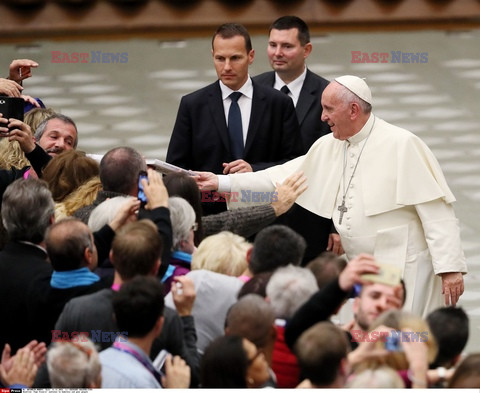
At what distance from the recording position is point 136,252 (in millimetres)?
4660

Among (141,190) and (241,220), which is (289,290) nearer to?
(141,190)

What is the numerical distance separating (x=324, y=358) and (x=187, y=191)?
1.57 metres

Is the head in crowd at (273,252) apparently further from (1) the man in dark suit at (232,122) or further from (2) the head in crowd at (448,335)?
(1) the man in dark suit at (232,122)

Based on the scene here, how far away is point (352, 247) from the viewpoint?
619 cm

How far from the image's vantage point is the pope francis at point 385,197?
606 centimetres

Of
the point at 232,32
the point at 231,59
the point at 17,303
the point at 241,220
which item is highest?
the point at 232,32

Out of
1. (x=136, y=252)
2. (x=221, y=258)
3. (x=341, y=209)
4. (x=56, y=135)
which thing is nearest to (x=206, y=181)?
(x=341, y=209)

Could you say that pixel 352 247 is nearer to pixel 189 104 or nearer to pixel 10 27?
pixel 189 104

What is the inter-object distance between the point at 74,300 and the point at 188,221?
760 millimetres

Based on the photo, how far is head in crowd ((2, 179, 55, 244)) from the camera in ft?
16.6

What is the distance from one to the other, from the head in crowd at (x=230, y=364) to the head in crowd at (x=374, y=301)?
54 centimetres

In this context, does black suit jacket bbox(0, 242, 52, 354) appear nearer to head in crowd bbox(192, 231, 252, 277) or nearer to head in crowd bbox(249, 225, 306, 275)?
head in crowd bbox(192, 231, 252, 277)

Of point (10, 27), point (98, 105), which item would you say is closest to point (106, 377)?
point (98, 105)

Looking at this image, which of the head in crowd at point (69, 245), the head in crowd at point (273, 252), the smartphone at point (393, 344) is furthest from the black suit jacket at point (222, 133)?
the smartphone at point (393, 344)
